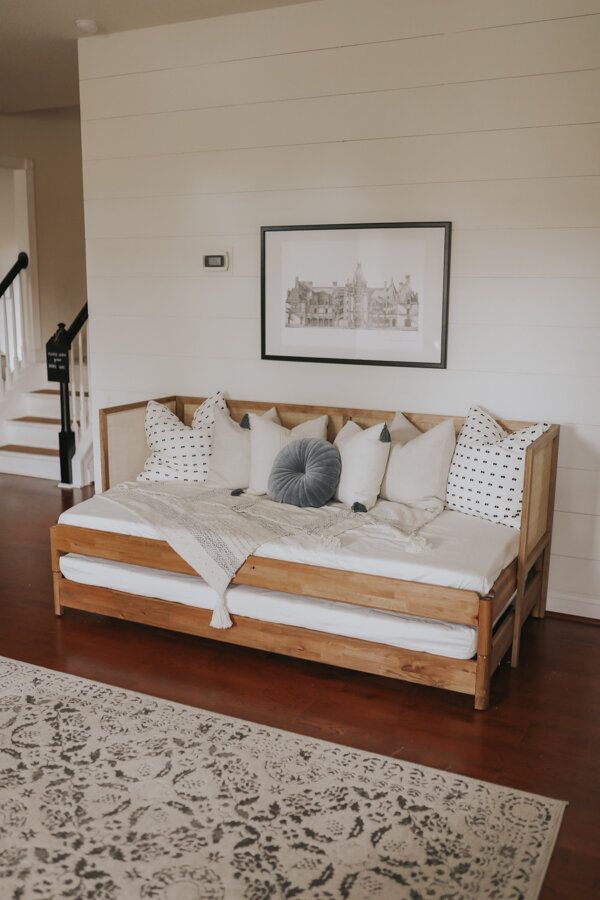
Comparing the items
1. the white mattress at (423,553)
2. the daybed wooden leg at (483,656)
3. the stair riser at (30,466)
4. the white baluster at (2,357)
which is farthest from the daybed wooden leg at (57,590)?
the white baluster at (2,357)

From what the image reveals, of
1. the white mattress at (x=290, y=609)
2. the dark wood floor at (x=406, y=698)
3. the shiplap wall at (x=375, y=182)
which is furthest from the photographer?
the shiplap wall at (x=375, y=182)

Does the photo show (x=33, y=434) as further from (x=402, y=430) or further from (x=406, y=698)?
(x=406, y=698)

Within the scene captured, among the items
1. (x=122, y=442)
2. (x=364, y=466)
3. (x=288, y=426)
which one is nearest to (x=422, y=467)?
(x=364, y=466)

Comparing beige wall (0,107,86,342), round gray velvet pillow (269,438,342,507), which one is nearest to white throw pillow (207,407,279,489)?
round gray velvet pillow (269,438,342,507)

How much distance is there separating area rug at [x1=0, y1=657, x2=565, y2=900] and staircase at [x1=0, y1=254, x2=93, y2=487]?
3.19m

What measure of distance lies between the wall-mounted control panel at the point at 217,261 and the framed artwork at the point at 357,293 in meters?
0.23

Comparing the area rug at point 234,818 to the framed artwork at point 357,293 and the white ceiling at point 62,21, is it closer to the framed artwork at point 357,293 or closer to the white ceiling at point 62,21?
the framed artwork at point 357,293

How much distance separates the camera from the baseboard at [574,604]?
3625mm

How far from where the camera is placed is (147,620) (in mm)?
3367

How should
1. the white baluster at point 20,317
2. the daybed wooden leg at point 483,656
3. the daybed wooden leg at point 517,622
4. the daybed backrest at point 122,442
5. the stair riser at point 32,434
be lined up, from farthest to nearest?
1. the white baluster at point 20,317
2. the stair riser at point 32,434
3. the daybed backrest at point 122,442
4. the daybed wooden leg at point 517,622
5. the daybed wooden leg at point 483,656

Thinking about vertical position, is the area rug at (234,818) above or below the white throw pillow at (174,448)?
below

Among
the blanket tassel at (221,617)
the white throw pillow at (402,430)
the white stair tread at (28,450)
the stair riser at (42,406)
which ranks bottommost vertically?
the blanket tassel at (221,617)

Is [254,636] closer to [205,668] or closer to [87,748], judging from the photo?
[205,668]

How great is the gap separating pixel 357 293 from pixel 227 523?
134cm
